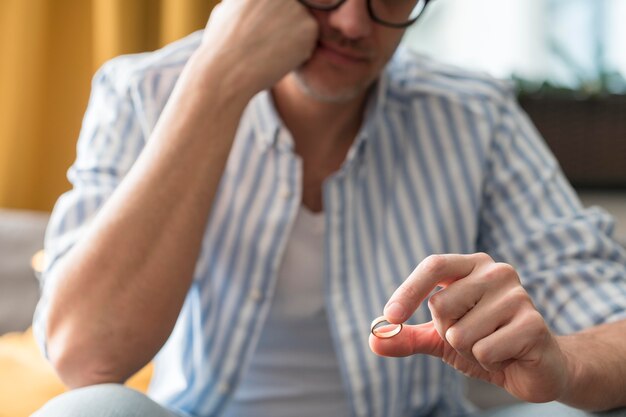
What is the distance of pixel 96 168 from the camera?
1.16 m

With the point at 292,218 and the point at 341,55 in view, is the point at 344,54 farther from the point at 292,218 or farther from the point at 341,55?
the point at 292,218

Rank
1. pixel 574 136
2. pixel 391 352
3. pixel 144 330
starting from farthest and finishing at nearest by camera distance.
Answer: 1. pixel 574 136
2. pixel 144 330
3. pixel 391 352

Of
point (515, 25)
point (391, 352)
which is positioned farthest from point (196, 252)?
point (515, 25)

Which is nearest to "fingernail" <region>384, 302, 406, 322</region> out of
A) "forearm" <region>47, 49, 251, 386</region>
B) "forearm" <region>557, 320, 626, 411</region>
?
"forearm" <region>557, 320, 626, 411</region>

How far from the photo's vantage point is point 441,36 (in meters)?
2.25

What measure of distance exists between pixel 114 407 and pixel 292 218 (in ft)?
1.42

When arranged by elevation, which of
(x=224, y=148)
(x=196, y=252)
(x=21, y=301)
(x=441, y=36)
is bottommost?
(x=21, y=301)

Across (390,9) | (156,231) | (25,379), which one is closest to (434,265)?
(156,231)

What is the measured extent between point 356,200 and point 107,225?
36cm

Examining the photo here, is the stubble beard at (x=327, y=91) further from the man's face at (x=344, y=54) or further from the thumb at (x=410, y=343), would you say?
the thumb at (x=410, y=343)

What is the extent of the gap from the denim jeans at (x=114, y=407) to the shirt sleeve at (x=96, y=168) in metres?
0.23

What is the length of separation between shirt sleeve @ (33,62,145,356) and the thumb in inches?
19.2

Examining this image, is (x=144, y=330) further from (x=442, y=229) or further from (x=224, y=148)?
(x=442, y=229)

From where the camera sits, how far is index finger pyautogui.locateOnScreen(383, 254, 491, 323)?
26.5 inches
